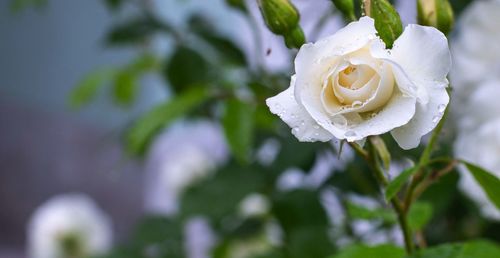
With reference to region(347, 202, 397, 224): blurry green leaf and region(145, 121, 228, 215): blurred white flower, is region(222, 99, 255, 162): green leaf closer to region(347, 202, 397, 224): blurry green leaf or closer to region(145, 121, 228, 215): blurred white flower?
region(347, 202, 397, 224): blurry green leaf

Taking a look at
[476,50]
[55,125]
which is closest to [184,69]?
[476,50]

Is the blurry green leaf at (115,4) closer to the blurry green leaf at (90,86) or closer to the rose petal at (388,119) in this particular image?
the blurry green leaf at (90,86)

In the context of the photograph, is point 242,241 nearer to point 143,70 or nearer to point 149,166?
point 143,70

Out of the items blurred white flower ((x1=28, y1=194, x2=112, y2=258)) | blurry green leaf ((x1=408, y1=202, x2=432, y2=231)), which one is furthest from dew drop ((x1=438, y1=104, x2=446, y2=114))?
blurred white flower ((x1=28, y1=194, x2=112, y2=258))

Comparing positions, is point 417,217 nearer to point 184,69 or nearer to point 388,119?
point 388,119

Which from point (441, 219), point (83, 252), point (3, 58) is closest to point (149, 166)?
point (3, 58)

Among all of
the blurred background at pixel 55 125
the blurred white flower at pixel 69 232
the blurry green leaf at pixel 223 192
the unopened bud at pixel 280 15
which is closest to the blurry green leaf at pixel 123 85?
the blurry green leaf at pixel 223 192
